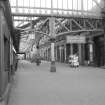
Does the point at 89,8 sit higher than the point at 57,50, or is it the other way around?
the point at 89,8

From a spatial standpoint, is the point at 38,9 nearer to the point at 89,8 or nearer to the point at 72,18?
the point at 72,18

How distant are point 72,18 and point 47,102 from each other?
1726 cm

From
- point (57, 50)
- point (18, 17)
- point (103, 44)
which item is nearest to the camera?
point (18, 17)

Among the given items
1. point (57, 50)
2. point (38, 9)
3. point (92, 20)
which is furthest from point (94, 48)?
point (57, 50)

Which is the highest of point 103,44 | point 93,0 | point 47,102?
point 93,0

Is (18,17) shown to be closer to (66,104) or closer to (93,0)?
(93,0)

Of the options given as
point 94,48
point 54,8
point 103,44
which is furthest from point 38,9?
point 94,48

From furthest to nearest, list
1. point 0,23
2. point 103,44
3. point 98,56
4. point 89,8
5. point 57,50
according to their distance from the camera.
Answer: point 57,50
point 98,56
point 103,44
point 89,8
point 0,23

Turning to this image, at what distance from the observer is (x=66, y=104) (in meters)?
7.44

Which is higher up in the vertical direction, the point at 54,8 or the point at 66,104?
the point at 54,8

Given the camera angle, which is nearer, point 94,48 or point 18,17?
point 18,17

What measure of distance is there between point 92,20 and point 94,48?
23.6 feet

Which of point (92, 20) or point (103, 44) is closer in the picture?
point (92, 20)

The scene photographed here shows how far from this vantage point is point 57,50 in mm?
57406
